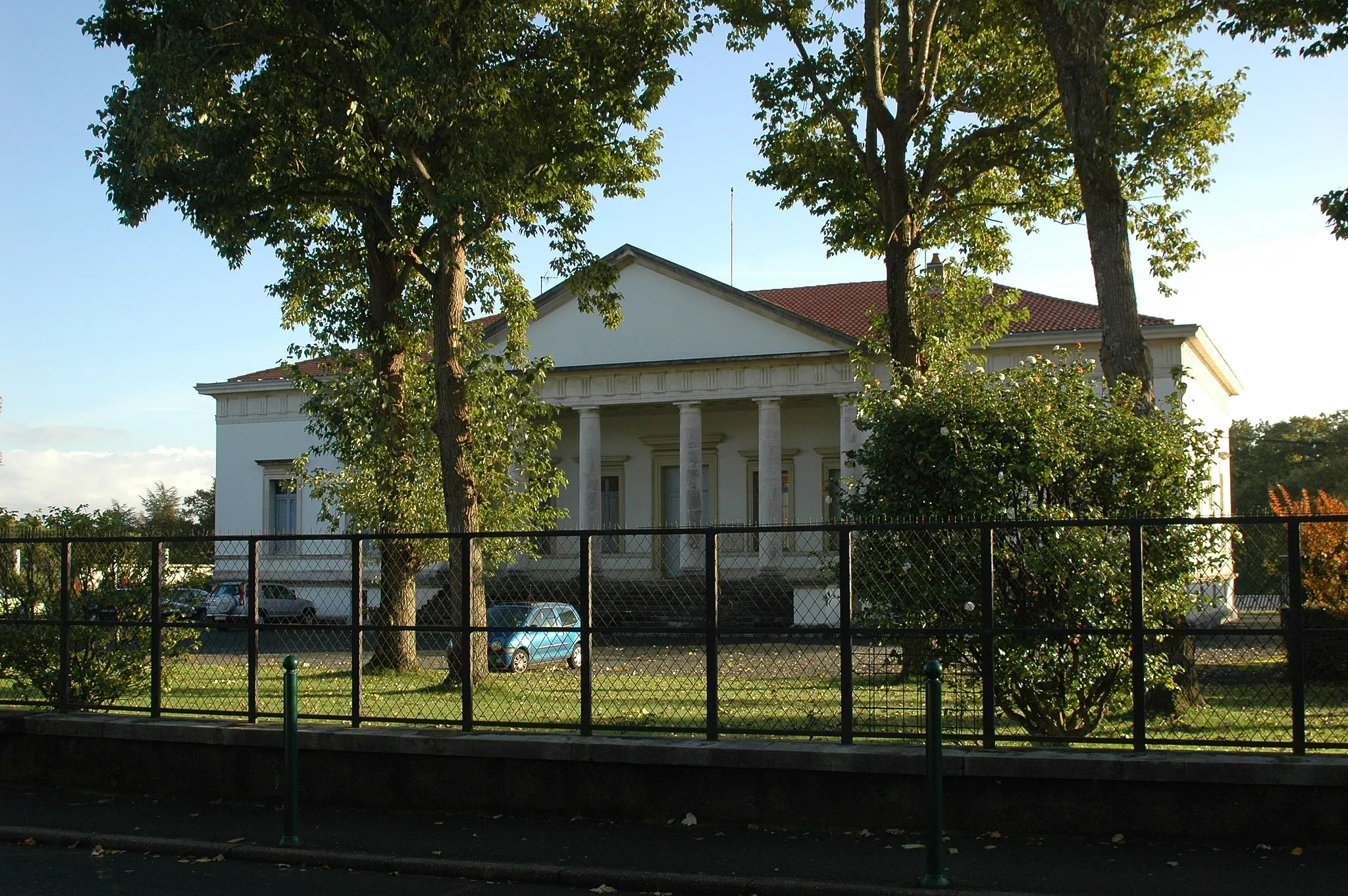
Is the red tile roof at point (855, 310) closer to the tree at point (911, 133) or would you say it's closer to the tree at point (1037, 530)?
the tree at point (911, 133)

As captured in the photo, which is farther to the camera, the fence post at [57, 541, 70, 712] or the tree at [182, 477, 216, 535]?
the tree at [182, 477, 216, 535]

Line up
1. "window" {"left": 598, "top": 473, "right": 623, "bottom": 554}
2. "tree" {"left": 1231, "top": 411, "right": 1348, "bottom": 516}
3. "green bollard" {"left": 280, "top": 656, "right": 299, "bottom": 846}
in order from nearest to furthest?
1. "green bollard" {"left": 280, "top": 656, "right": 299, "bottom": 846}
2. "window" {"left": 598, "top": 473, "right": 623, "bottom": 554}
3. "tree" {"left": 1231, "top": 411, "right": 1348, "bottom": 516}

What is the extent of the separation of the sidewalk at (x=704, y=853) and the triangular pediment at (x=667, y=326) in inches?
1160

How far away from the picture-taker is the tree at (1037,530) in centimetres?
906

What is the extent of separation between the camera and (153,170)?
15.8 metres

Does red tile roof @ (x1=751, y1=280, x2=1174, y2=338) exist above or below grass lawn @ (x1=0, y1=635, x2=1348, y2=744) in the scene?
above

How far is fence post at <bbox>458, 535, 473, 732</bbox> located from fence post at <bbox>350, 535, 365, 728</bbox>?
0.77 meters

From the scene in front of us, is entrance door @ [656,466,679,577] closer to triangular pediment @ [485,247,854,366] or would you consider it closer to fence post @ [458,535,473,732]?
triangular pediment @ [485,247,854,366]

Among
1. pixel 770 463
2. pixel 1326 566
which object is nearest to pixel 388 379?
pixel 1326 566

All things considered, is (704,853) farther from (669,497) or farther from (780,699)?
(669,497)

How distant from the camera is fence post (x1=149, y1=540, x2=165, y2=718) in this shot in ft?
33.4

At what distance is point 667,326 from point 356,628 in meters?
30.7

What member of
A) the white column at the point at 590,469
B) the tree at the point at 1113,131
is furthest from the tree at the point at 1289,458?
the tree at the point at 1113,131

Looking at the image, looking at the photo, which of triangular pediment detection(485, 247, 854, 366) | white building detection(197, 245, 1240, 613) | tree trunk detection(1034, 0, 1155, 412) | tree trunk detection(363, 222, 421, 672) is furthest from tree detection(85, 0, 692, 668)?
triangular pediment detection(485, 247, 854, 366)
